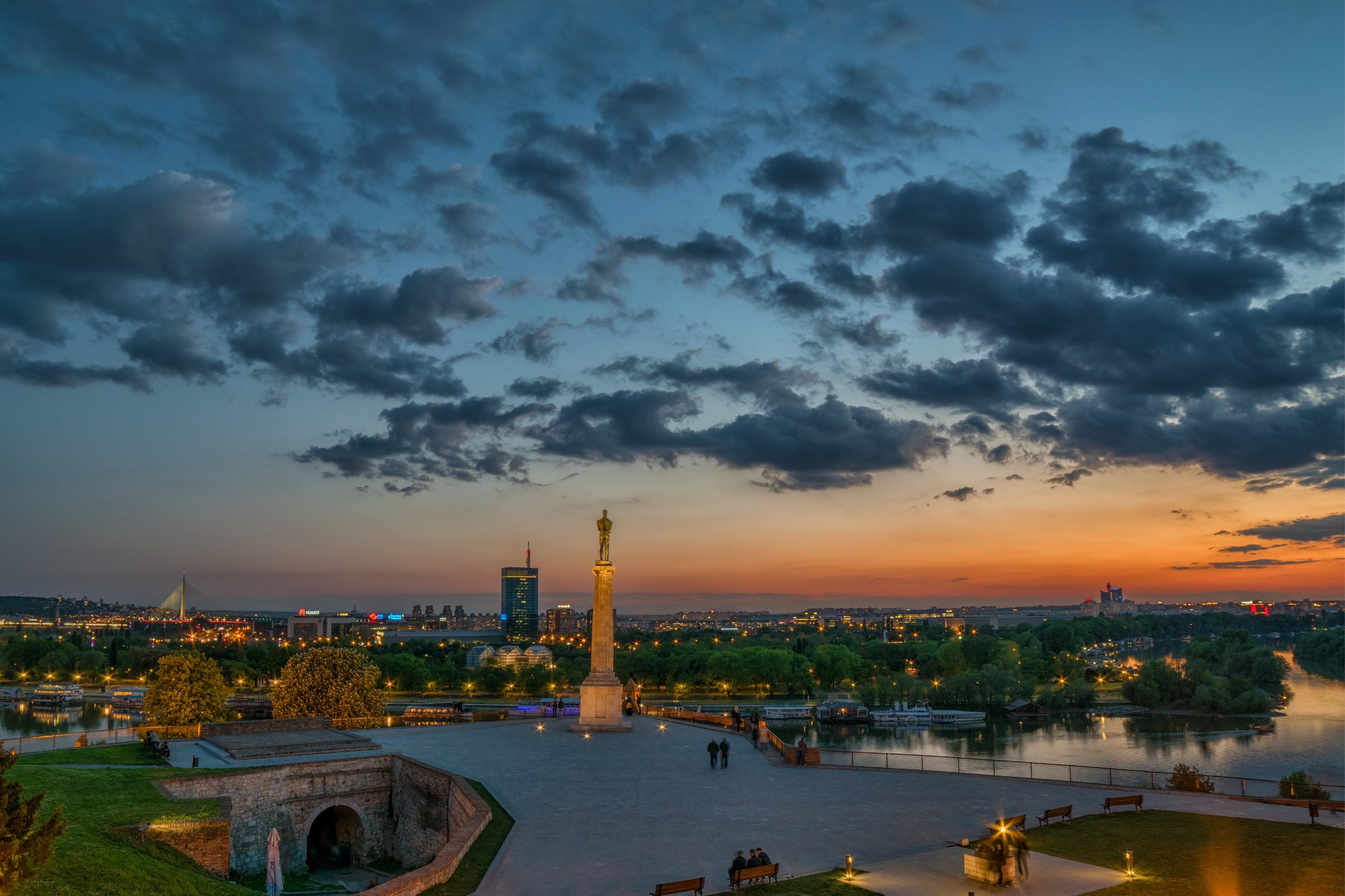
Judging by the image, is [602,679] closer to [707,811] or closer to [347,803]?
[347,803]

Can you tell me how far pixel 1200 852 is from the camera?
18.2 meters

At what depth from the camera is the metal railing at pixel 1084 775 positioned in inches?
1034

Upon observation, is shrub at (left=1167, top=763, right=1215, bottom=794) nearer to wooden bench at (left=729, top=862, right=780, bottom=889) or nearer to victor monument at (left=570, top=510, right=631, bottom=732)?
wooden bench at (left=729, top=862, right=780, bottom=889)

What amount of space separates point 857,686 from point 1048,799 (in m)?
95.5

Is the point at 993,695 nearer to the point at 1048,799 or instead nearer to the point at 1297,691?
the point at 1297,691

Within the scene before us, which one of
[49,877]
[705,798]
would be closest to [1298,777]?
[705,798]

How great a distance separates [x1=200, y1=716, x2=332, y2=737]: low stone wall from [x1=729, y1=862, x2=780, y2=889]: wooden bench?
86.9 feet

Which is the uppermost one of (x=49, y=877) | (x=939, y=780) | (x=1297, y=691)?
(x=49, y=877)

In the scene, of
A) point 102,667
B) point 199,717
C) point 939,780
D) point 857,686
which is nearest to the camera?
point 939,780

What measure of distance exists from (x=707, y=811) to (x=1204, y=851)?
1120 centimetres

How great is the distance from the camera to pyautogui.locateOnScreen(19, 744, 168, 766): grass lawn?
93.0 ft

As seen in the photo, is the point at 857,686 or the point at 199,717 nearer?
the point at 199,717

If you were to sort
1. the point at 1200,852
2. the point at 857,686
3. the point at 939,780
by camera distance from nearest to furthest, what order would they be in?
the point at 1200,852, the point at 939,780, the point at 857,686

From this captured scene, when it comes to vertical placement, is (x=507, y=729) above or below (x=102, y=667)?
above
